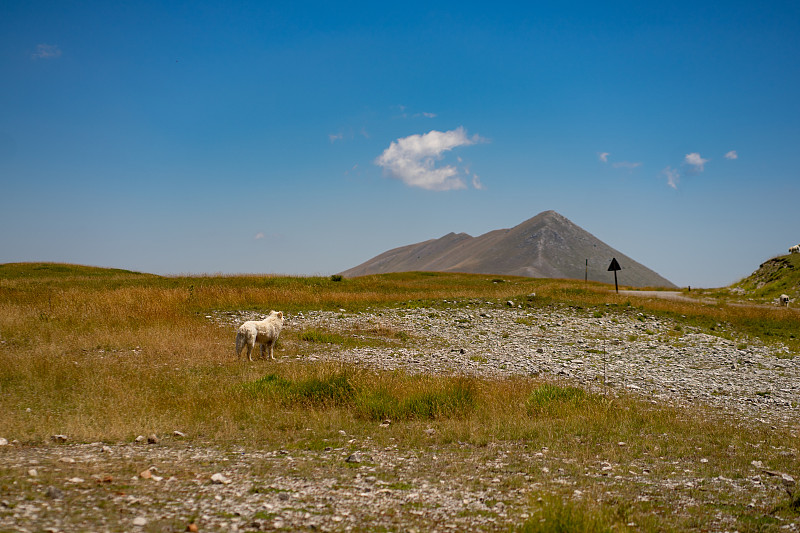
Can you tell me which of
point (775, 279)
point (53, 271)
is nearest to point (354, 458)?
point (775, 279)

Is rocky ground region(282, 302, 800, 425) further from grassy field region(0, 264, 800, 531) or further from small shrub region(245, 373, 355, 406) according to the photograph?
small shrub region(245, 373, 355, 406)

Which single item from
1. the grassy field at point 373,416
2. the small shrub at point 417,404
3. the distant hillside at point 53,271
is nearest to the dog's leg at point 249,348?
the grassy field at point 373,416

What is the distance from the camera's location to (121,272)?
51.2 metres

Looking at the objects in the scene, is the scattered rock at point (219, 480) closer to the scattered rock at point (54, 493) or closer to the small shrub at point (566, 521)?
the scattered rock at point (54, 493)

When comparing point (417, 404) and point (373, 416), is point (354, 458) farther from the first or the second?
point (417, 404)

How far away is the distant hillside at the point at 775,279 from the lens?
43.0 m

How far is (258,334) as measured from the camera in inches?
663

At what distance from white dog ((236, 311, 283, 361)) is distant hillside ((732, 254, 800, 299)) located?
139 ft

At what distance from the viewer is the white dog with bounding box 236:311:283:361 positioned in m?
16.3

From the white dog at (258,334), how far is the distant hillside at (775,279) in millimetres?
42343

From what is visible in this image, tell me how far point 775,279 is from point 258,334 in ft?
161

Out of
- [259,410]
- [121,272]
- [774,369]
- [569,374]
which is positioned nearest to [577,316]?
[774,369]

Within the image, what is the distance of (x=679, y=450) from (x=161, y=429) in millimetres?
9415

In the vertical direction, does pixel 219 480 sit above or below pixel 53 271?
below
